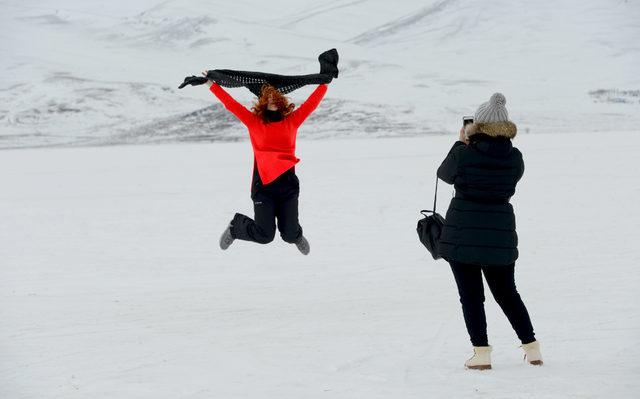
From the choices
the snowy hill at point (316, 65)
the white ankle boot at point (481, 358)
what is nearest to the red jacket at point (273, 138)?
the white ankle boot at point (481, 358)

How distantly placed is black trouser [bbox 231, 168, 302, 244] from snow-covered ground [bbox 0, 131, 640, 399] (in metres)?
0.69

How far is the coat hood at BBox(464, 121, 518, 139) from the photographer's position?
15.4ft

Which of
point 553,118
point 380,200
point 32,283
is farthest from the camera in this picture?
point 553,118

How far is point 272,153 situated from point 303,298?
5.62ft

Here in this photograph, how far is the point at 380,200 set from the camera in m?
13.2

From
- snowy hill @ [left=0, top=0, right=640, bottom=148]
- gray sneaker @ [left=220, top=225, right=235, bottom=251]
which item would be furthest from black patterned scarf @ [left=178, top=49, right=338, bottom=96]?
snowy hill @ [left=0, top=0, right=640, bottom=148]

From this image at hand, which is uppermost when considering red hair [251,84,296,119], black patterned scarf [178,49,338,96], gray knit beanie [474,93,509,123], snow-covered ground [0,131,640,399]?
black patterned scarf [178,49,338,96]

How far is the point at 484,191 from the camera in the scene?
15.4 feet

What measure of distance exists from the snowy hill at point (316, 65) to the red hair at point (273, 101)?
28.8m

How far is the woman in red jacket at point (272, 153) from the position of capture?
6.10 meters

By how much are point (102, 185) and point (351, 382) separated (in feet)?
42.5

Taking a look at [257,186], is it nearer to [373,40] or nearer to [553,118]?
[553,118]

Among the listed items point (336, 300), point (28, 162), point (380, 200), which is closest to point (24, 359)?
point (336, 300)

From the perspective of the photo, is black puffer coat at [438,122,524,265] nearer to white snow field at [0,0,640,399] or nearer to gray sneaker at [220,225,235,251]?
white snow field at [0,0,640,399]
